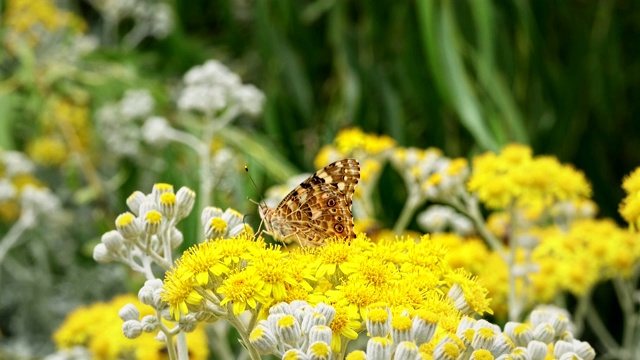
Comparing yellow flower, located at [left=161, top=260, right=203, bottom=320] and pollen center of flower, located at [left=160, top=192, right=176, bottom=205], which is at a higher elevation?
pollen center of flower, located at [left=160, top=192, right=176, bottom=205]

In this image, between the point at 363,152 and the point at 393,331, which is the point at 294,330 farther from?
the point at 363,152

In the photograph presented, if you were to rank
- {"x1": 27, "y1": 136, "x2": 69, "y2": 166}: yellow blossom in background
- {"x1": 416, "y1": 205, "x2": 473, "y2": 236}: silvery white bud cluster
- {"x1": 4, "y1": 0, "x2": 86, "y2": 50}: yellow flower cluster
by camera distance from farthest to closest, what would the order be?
{"x1": 27, "y1": 136, "x2": 69, "y2": 166}: yellow blossom in background, {"x1": 4, "y1": 0, "x2": 86, "y2": 50}: yellow flower cluster, {"x1": 416, "y1": 205, "x2": 473, "y2": 236}: silvery white bud cluster

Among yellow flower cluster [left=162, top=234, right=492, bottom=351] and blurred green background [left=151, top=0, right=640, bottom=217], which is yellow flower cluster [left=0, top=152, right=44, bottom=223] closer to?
blurred green background [left=151, top=0, right=640, bottom=217]

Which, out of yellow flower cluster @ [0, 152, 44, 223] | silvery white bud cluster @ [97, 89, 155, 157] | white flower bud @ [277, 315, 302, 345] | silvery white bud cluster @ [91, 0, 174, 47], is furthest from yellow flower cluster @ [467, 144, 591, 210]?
silvery white bud cluster @ [91, 0, 174, 47]

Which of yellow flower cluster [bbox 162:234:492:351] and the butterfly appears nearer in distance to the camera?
yellow flower cluster [bbox 162:234:492:351]

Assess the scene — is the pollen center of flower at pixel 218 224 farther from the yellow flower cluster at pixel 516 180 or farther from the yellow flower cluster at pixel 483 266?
the yellow flower cluster at pixel 483 266

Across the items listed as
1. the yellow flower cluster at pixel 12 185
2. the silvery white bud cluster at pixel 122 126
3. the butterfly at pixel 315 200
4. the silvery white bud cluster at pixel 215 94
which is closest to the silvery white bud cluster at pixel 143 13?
the silvery white bud cluster at pixel 122 126
